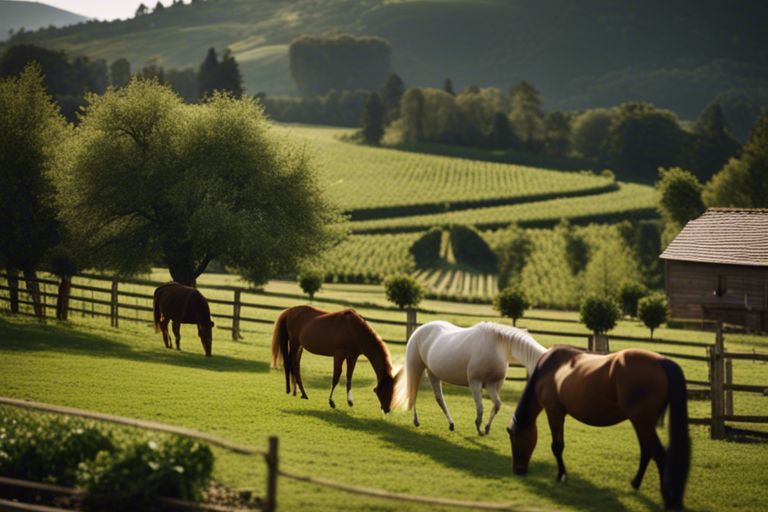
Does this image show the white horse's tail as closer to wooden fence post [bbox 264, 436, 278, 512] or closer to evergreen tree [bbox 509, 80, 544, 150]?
wooden fence post [bbox 264, 436, 278, 512]

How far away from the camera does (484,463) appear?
13.1 m

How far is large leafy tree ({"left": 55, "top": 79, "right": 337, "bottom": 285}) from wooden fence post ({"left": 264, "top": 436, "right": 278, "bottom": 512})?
17.6m

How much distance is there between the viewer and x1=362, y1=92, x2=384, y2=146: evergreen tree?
142 metres

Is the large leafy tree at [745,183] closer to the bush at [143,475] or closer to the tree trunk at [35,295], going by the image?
the tree trunk at [35,295]

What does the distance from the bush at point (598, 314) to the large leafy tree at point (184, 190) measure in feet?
40.4

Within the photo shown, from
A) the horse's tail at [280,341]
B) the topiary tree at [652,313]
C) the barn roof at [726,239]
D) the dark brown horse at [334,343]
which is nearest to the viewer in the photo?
the dark brown horse at [334,343]

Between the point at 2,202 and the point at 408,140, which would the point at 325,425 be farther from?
the point at 408,140

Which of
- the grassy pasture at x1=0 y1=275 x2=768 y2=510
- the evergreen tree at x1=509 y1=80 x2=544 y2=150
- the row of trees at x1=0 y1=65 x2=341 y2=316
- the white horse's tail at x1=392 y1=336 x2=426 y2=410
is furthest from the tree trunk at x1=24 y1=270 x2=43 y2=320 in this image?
the evergreen tree at x1=509 y1=80 x2=544 y2=150

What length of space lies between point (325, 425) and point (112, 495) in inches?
211

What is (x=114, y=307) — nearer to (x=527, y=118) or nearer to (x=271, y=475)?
(x=271, y=475)

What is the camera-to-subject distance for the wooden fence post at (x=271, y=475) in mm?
8977

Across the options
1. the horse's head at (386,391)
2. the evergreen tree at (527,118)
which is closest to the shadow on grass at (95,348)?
the horse's head at (386,391)

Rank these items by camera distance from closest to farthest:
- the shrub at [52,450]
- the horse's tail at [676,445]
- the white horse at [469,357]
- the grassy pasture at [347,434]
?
the shrub at [52,450], the horse's tail at [676,445], the grassy pasture at [347,434], the white horse at [469,357]

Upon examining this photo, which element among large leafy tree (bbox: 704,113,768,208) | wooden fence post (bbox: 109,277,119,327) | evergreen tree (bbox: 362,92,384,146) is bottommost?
wooden fence post (bbox: 109,277,119,327)
